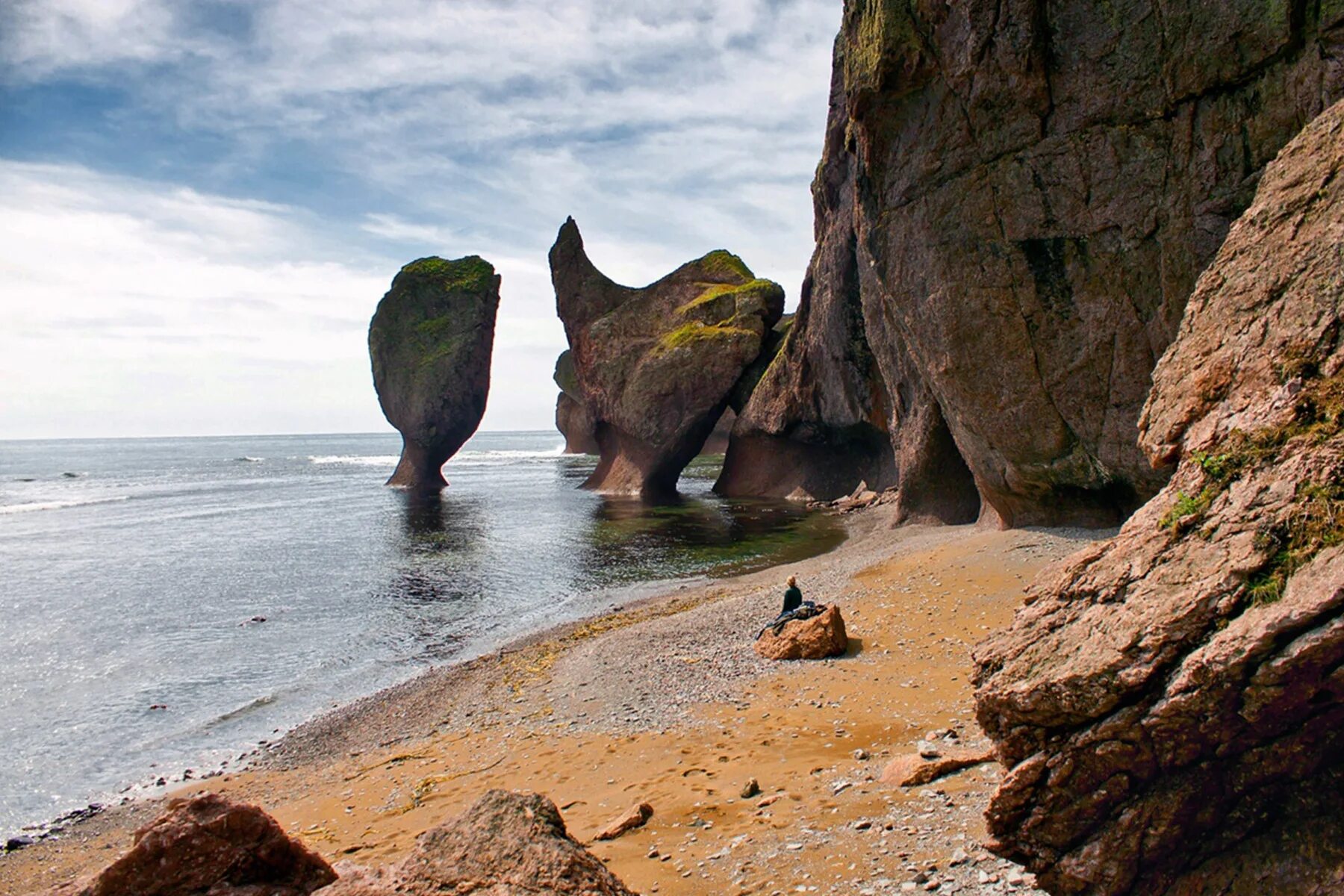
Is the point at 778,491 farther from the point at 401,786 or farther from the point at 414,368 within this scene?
the point at 401,786

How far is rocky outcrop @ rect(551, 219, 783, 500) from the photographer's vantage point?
59.2m

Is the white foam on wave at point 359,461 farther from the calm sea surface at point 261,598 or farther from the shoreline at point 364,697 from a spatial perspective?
the shoreline at point 364,697

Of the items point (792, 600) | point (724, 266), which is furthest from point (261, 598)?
point (724, 266)

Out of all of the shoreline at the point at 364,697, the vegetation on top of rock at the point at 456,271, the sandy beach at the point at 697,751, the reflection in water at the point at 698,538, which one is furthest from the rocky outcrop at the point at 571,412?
the sandy beach at the point at 697,751

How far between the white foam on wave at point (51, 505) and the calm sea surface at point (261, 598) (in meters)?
1.07

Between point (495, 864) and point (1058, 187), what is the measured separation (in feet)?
72.8

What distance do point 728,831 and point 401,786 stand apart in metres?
6.46

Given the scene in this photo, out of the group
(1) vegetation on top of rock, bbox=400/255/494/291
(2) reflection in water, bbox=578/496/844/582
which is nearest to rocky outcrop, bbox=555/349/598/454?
(1) vegetation on top of rock, bbox=400/255/494/291

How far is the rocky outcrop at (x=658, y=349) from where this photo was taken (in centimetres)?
5916

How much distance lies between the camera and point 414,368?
79.8 metres

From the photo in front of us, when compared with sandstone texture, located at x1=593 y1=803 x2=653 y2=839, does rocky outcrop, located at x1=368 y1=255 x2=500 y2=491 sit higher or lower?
higher

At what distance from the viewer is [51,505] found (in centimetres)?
6806

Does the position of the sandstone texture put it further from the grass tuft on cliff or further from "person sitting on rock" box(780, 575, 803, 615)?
"person sitting on rock" box(780, 575, 803, 615)

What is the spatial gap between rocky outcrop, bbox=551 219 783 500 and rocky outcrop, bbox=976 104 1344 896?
5223cm
